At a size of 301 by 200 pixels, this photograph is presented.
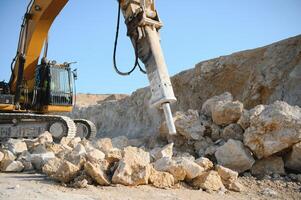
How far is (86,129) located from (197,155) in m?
4.48

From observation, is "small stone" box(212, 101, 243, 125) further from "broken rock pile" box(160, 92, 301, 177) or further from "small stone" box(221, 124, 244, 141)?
"small stone" box(221, 124, 244, 141)

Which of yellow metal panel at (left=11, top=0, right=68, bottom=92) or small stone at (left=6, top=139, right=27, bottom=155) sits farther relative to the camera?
yellow metal panel at (left=11, top=0, right=68, bottom=92)

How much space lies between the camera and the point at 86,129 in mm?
10031

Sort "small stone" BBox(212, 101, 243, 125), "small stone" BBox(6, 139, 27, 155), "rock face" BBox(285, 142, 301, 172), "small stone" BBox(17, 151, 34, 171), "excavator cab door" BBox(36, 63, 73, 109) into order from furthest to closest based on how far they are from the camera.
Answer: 1. "excavator cab door" BBox(36, 63, 73, 109)
2. "small stone" BBox(212, 101, 243, 125)
3. "small stone" BBox(6, 139, 27, 155)
4. "rock face" BBox(285, 142, 301, 172)
5. "small stone" BBox(17, 151, 34, 171)

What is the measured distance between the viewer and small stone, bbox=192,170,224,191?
14.0 ft

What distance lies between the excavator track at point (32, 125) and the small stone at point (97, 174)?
4691mm

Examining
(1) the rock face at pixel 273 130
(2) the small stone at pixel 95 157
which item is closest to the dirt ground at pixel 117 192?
(2) the small stone at pixel 95 157

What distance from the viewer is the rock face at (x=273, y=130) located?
5441 millimetres

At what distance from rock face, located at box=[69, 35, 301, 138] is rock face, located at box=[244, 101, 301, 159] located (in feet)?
10.9

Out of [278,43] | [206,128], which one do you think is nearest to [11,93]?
[206,128]

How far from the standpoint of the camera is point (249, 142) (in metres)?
5.64

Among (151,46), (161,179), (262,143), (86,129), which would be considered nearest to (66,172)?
(161,179)

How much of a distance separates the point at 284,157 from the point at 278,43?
6.35 metres

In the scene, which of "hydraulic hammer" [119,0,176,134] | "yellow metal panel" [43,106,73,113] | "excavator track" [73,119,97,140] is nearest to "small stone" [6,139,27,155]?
"yellow metal panel" [43,106,73,113]
